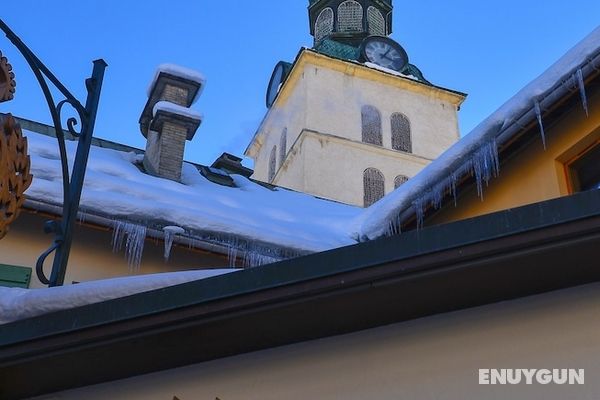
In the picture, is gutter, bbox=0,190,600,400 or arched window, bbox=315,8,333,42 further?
arched window, bbox=315,8,333,42

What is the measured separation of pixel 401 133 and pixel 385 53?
12.6ft

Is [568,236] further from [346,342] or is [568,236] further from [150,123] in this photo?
[150,123]

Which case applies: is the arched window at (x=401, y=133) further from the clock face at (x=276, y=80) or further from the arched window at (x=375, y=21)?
the arched window at (x=375, y=21)

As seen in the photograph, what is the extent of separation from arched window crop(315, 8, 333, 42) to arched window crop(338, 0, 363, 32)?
53 cm

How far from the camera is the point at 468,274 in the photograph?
11.6ft

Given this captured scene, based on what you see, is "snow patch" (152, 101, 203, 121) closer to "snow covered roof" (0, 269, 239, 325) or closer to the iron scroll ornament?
the iron scroll ornament

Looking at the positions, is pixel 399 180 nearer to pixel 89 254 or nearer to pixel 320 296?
pixel 89 254

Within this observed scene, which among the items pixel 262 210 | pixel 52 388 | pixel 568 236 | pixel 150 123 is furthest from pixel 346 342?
pixel 150 123

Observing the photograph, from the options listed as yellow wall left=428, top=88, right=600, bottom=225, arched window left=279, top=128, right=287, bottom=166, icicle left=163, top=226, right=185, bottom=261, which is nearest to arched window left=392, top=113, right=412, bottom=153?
arched window left=279, top=128, right=287, bottom=166

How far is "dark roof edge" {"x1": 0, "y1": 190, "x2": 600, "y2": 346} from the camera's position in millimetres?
3365

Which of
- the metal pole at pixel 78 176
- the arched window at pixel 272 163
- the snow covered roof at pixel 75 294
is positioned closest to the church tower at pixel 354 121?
the arched window at pixel 272 163

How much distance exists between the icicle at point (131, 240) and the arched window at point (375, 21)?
116 ft

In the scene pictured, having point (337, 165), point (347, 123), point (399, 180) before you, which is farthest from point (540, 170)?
point (347, 123)

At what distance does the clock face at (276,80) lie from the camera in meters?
38.4
